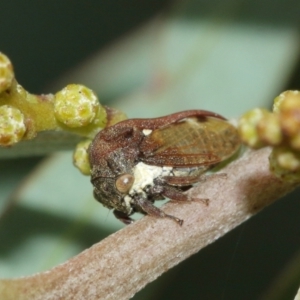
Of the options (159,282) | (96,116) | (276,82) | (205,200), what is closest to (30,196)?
(159,282)

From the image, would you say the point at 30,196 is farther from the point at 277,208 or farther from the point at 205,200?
the point at 277,208

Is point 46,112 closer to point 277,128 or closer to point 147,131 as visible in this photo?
point 147,131

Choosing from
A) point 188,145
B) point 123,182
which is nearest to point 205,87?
Result: point 188,145

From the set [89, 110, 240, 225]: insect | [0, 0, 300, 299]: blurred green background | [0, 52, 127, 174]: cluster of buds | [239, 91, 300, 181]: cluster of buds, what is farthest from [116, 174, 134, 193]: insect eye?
[239, 91, 300, 181]: cluster of buds

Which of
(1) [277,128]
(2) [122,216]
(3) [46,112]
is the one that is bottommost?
(2) [122,216]

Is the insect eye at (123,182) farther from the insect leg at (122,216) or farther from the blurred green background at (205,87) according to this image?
the blurred green background at (205,87)
